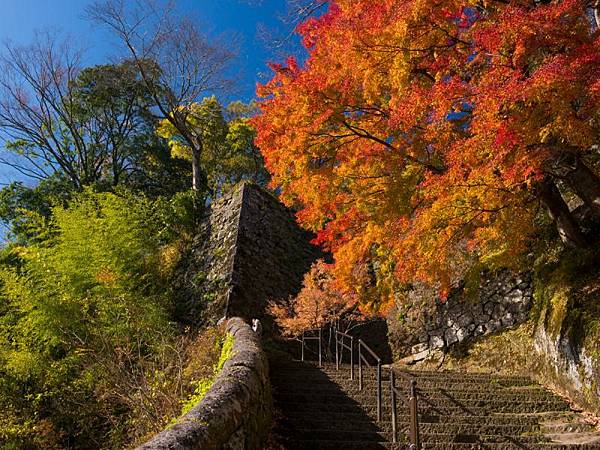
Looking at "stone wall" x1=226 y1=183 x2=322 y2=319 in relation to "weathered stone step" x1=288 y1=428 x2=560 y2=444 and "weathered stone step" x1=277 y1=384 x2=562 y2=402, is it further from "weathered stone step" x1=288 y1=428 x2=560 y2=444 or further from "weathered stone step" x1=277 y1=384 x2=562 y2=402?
"weathered stone step" x1=288 y1=428 x2=560 y2=444

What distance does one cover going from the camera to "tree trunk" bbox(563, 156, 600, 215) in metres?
7.01

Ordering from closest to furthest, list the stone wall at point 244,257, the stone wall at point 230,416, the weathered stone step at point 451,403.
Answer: the stone wall at point 230,416, the weathered stone step at point 451,403, the stone wall at point 244,257

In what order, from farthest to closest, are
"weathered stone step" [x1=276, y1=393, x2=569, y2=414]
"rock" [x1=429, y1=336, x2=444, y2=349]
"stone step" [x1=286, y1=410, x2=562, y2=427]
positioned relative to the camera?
"rock" [x1=429, y1=336, x2=444, y2=349] → "weathered stone step" [x1=276, y1=393, x2=569, y2=414] → "stone step" [x1=286, y1=410, x2=562, y2=427]

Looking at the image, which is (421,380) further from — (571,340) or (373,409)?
(571,340)

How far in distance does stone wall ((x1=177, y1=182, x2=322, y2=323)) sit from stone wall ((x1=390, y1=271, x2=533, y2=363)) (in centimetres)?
416

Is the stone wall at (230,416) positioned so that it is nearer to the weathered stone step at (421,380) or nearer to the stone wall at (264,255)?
the weathered stone step at (421,380)

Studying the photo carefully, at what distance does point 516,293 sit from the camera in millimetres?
10547

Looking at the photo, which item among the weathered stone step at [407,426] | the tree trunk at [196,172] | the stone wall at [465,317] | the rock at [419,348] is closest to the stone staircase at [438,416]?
the weathered stone step at [407,426]

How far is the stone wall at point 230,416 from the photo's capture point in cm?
295

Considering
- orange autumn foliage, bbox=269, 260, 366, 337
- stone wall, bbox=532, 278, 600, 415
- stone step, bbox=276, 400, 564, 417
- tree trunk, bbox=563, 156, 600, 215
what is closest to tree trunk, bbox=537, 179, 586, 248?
tree trunk, bbox=563, 156, 600, 215

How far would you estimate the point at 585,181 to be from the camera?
7148 millimetres

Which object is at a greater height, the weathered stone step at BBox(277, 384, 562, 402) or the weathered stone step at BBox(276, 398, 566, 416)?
the weathered stone step at BBox(277, 384, 562, 402)

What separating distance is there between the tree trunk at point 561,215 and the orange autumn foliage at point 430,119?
0.15m

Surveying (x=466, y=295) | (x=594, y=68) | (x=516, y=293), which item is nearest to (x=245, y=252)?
(x=466, y=295)
